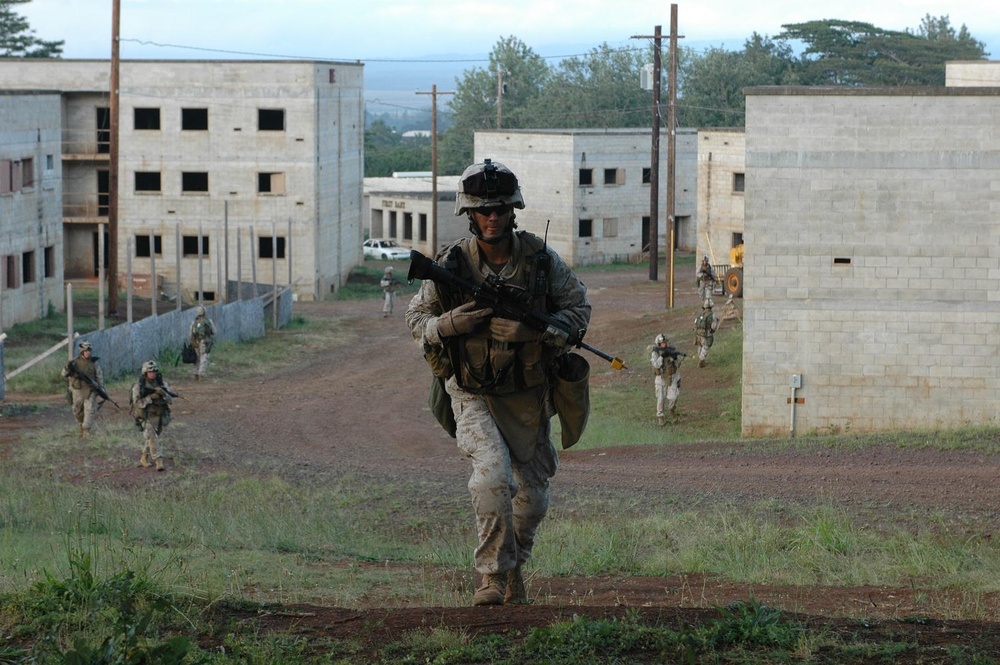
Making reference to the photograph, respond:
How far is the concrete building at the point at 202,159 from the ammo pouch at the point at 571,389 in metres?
38.6

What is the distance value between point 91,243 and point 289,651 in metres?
45.0

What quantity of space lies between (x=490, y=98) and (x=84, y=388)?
276ft

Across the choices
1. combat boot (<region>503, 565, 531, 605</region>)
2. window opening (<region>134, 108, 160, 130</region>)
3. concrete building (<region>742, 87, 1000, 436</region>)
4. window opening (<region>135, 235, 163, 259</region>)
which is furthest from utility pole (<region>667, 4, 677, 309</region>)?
combat boot (<region>503, 565, 531, 605</region>)

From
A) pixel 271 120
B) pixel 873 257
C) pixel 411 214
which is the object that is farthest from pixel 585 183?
pixel 873 257

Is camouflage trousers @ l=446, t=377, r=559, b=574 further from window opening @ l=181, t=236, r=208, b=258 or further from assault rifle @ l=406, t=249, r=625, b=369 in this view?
window opening @ l=181, t=236, r=208, b=258

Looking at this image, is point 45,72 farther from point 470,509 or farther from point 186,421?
point 470,509

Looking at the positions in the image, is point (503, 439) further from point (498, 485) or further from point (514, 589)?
point (514, 589)

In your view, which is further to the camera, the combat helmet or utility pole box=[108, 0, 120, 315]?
utility pole box=[108, 0, 120, 315]

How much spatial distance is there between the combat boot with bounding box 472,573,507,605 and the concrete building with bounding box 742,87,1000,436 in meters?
14.5

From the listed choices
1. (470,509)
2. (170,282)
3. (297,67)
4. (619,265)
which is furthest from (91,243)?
(470,509)

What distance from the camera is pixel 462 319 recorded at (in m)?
6.73

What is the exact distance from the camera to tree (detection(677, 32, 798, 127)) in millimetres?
86062

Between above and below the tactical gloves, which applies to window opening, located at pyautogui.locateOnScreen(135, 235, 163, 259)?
below

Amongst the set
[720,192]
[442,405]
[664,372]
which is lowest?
[664,372]
